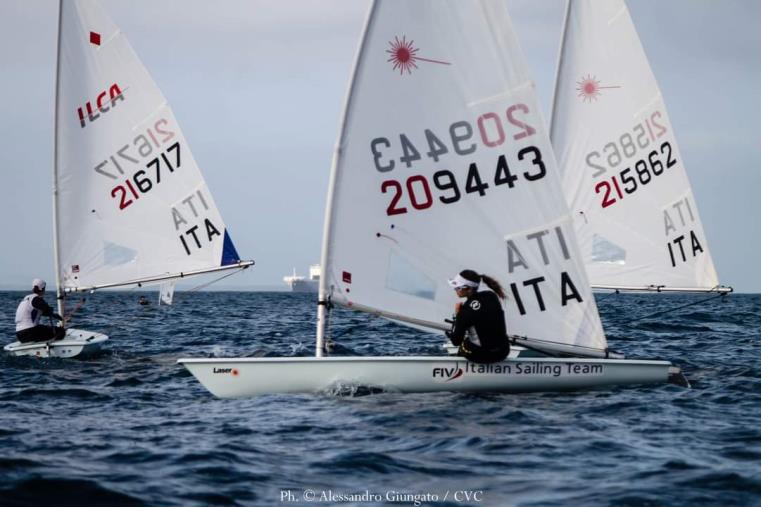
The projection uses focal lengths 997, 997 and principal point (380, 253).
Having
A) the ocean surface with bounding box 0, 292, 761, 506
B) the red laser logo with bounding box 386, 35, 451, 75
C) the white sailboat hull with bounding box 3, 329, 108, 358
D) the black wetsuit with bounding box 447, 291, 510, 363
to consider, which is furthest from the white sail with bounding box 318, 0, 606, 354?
the white sailboat hull with bounding box 3, 329, 108, 358

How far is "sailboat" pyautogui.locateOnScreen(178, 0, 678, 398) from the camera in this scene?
39.2ft

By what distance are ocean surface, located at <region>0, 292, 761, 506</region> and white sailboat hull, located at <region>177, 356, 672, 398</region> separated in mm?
169

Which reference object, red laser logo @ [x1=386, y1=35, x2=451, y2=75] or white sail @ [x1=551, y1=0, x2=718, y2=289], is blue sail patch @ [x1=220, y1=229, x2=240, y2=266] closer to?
white sail @ [x1=551, y1=0, x2=718, y2=289]

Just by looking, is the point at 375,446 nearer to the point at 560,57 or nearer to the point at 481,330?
the point at 481,330

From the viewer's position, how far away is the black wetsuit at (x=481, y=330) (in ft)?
38.6

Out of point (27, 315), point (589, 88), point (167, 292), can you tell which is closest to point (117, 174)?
point (167, 292)

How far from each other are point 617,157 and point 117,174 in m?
9.19

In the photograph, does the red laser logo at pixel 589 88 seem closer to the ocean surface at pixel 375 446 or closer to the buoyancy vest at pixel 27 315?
the ocean surface at pixel 375 446

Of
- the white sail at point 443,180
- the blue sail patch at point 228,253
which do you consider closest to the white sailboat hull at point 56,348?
the blue sail patch at point 228,253

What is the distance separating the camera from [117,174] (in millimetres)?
18609

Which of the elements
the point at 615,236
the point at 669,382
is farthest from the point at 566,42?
the point at 669,382

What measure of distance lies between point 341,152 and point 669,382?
5.15m

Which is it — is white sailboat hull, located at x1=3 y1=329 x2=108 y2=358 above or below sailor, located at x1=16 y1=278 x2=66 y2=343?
below

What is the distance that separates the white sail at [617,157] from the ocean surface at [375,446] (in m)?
3.85
